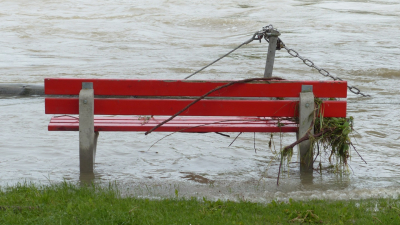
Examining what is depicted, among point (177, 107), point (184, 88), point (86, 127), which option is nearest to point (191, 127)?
point (177, 107)

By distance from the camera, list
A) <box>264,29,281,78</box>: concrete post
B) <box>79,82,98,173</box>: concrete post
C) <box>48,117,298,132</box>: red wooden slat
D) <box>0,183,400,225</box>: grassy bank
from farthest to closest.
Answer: <box>264,29,281,78</box>: concrete post → <box>48,117,298,132</box>: red wooden slat → <box>79,82,98,173</box>: concrete post → <box>0,183,400,225</box>: grassy bank

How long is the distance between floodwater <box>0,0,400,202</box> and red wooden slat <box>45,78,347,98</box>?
0.79m

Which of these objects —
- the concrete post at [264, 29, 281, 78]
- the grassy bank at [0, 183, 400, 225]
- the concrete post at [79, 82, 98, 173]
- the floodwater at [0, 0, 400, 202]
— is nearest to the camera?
the grassy bank at [0, 183, 400, 225]

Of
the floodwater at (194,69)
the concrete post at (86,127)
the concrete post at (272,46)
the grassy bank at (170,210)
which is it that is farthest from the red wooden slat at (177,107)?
the concrete post at (272,46)

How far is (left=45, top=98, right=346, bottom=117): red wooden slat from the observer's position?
5.41m

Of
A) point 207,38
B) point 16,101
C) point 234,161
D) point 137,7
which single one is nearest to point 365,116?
point 234,161

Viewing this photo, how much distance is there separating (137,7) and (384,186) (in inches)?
1563

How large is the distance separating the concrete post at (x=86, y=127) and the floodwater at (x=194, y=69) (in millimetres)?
239

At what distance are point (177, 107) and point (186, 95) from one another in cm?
15

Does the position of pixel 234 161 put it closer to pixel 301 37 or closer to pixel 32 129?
pixel 32 129

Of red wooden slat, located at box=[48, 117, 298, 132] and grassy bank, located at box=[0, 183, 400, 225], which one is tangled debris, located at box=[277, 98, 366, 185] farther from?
grassy bank, located at box=[0, 183, 400, 225]

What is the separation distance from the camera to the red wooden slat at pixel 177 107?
5.41 m

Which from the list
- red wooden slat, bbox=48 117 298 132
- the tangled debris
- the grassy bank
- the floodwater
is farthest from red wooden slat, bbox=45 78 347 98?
the grassy bank

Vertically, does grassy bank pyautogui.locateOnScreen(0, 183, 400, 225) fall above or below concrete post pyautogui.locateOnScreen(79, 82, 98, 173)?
below
